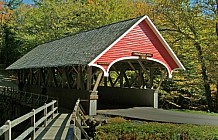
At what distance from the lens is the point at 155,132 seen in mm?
10117

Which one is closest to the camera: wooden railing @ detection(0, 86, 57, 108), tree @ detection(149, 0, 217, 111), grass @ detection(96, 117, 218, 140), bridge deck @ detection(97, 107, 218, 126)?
grass @ detection(96, 117, 218, 140)

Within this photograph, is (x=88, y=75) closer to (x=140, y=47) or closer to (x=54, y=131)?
(x=140, y=47)

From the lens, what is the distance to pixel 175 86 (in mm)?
25344

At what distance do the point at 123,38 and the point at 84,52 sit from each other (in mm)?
2142

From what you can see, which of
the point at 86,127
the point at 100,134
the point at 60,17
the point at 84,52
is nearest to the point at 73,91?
the point at 84,52

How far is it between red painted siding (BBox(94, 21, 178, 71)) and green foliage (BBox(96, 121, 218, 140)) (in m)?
4.75

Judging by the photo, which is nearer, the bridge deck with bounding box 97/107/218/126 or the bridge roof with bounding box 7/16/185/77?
the bridge deck with bounding box 97/107/218/126

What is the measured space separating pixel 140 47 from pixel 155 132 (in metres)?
6.77

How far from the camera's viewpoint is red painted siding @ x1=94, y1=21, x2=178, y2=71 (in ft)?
49.1

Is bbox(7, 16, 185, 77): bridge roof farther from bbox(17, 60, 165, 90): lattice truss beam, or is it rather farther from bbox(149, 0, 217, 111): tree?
bbox(149, 0, 217, 111): tree

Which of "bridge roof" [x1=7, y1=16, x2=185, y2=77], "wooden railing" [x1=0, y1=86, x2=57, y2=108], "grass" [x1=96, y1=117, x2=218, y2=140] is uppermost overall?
"bridge roof" [x1=7, y1=16, x2=185, y2=77]

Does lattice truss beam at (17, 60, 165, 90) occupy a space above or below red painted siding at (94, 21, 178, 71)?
below

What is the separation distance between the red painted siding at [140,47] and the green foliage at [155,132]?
475cm

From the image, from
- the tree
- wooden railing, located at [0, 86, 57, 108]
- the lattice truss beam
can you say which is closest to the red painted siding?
the lattice truss beam
